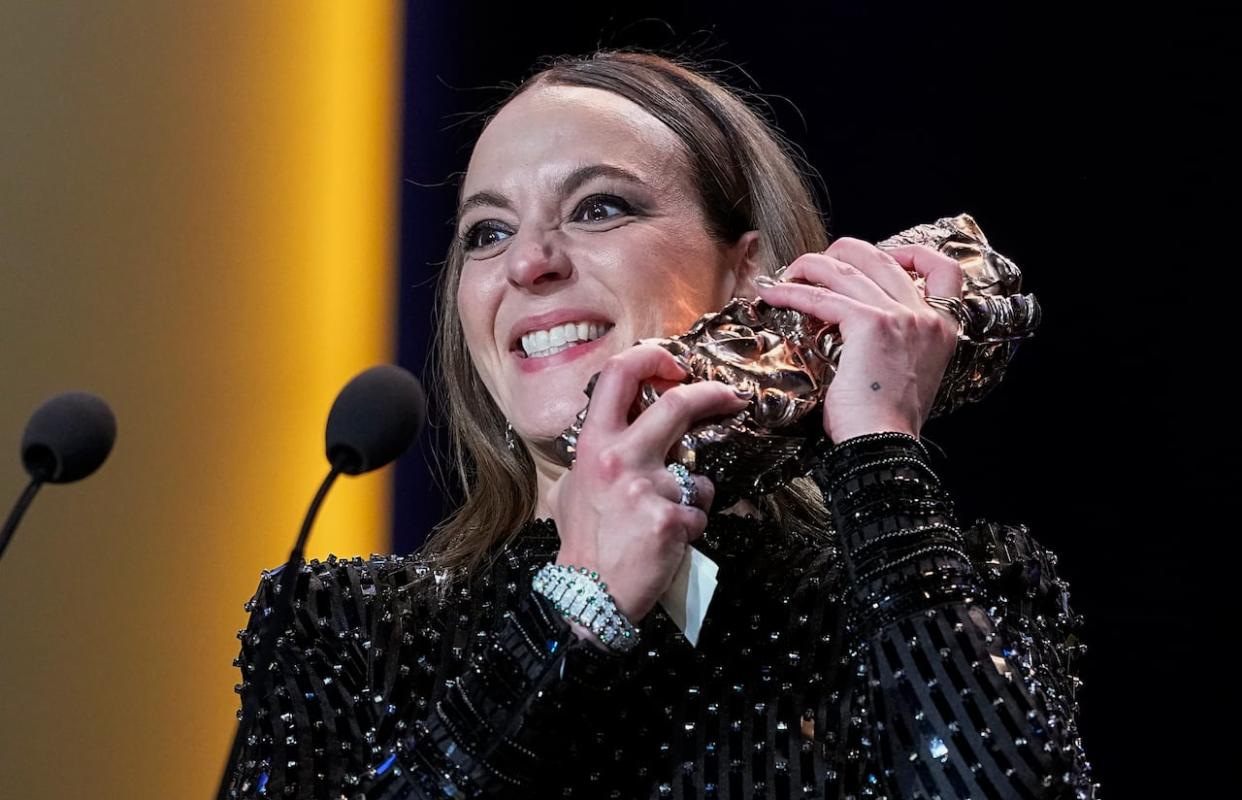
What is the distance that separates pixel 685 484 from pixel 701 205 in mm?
560

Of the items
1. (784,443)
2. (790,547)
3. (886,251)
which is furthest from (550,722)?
(886,251)

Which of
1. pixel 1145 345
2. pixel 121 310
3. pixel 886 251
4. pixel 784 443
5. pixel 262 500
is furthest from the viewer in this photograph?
pixel 262 500

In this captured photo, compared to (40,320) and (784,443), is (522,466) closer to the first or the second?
(784,443)

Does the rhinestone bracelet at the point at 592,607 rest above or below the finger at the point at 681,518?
below

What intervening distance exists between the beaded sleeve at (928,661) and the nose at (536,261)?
0.42 m

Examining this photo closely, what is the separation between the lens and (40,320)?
2.13m

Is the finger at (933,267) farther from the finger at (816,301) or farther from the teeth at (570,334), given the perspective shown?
the teeth at (570,334)

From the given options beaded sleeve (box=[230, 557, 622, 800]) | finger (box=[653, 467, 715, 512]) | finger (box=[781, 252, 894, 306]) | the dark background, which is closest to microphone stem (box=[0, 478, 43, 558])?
beaded sleeve (box=[230, 557, 622, 800])

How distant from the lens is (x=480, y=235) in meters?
1.80

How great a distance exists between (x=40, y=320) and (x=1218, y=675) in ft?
5.79

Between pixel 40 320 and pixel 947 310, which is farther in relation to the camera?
pixel 40 320

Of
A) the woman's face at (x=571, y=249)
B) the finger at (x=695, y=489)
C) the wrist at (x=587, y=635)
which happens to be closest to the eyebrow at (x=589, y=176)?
the woman's face at (x=571, y=249)

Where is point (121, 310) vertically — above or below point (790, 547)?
above

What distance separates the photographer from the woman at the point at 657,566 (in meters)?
1.29
